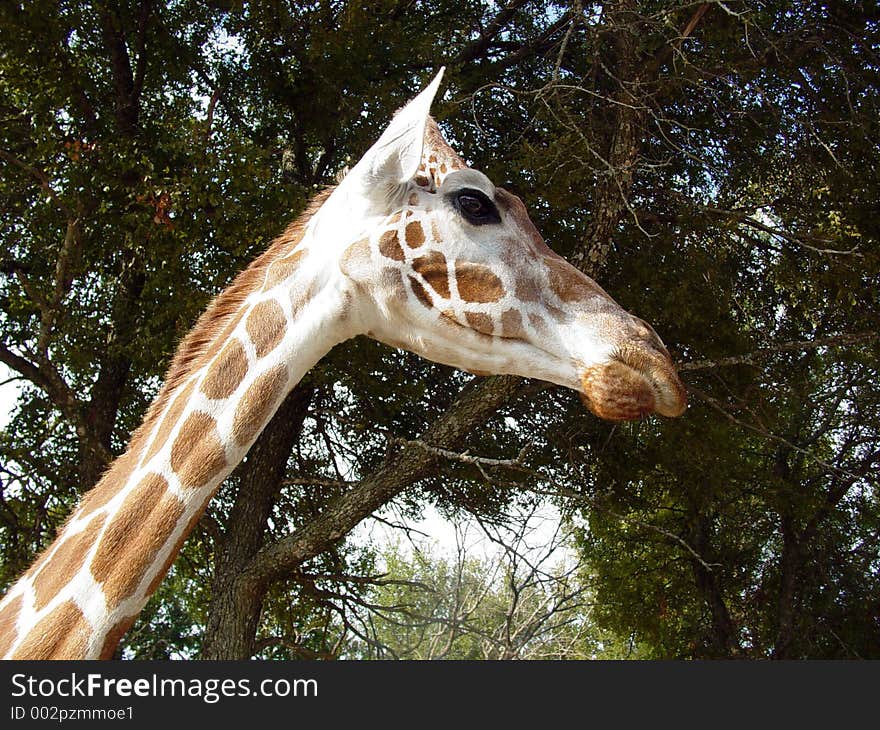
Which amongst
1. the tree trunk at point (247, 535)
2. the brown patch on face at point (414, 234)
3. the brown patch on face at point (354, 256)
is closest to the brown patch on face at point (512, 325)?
the brown patch on face at point (414, 234)

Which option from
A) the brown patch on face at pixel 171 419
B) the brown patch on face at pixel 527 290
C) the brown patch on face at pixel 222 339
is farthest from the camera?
the brown patch on face at pixel 222 339

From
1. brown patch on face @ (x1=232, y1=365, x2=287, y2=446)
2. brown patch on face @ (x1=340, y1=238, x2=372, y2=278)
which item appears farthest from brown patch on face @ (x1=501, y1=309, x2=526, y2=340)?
brown patch on face @ (x1=232, y1=365, x2=287, y2=446)

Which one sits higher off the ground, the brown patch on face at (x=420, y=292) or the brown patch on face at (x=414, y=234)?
the brown patch on face at (x=414, y=234)

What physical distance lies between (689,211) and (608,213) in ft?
3.96

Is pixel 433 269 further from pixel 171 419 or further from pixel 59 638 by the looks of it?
pixel 59 638

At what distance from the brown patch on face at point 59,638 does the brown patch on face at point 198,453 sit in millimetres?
494

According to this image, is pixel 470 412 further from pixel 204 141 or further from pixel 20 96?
pixel 20 96

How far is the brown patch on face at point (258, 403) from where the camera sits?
9.93 feet

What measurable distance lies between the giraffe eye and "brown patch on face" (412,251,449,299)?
22 cm

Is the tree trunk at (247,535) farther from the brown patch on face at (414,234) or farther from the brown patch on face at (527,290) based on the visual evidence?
the brown patch on face at (527,290)

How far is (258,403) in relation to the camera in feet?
10.1

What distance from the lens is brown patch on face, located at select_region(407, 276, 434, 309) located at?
127 inches

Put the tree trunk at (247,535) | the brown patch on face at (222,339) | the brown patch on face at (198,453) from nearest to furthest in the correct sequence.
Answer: the brown patch on face at (198,453) < the brown patch on face at (222,339) < the tree trunk at (247,535)

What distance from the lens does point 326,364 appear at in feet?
26.6
